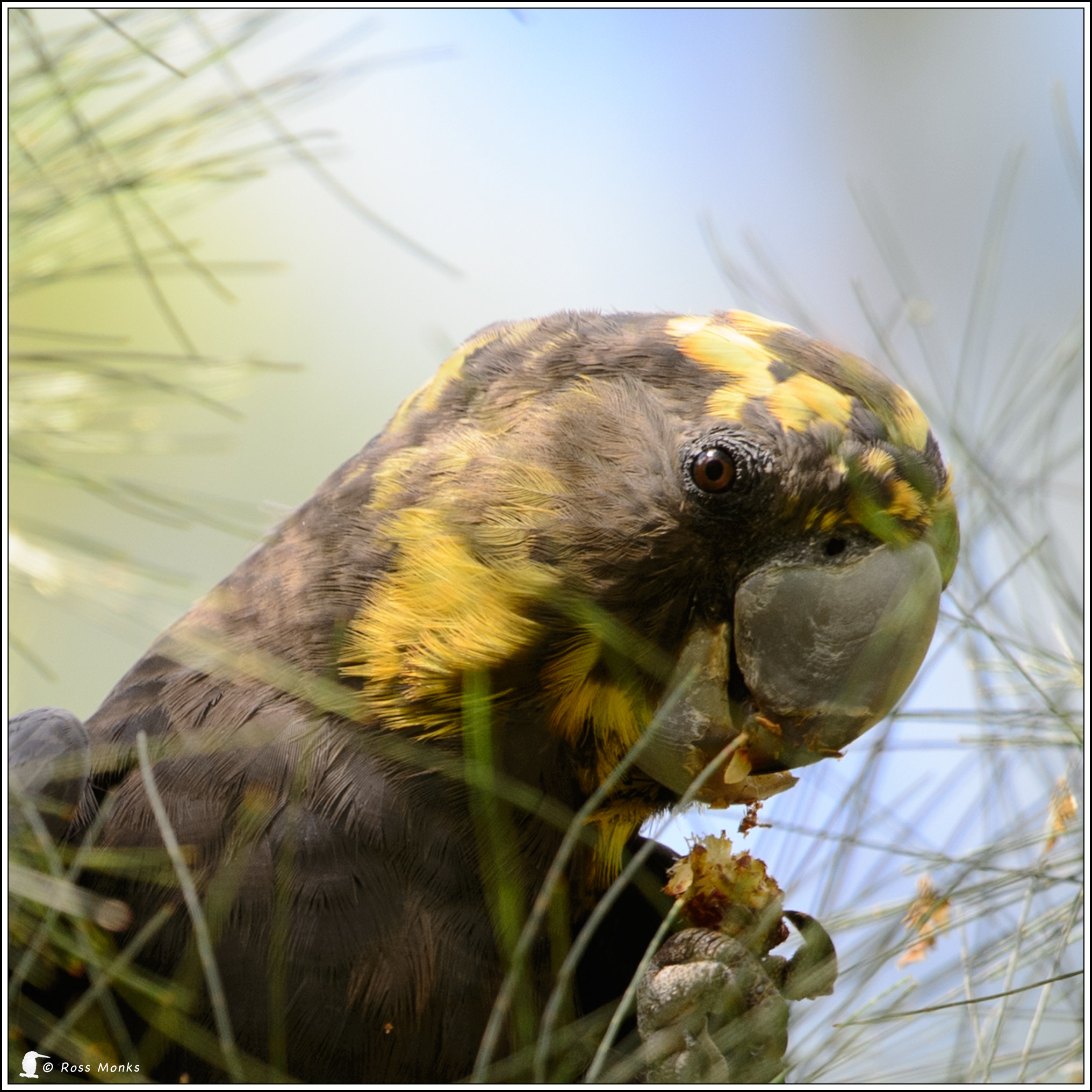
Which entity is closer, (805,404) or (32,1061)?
(32,1061)

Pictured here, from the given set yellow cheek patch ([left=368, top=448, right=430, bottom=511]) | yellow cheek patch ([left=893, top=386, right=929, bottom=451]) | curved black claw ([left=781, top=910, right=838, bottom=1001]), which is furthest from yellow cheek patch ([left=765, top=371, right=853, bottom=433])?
curved black claw ([left=781, top=910, right=838, bottom=1001])

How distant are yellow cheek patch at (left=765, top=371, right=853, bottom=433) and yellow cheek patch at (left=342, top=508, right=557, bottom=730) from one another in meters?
0.51

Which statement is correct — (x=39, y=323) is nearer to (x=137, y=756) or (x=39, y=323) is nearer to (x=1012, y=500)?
(x=137, y=756)

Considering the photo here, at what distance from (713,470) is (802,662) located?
37 cm

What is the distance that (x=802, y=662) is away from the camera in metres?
2.02

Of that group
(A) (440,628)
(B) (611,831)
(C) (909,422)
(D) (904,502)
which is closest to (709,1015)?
(B) (611,831)

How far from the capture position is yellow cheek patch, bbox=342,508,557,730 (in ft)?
6.91

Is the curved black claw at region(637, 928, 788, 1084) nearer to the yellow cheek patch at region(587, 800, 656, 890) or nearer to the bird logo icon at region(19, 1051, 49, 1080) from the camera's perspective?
the yellow cheek patch at region(587, 800, 656, 890)

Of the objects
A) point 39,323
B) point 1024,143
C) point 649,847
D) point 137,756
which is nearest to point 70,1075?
point 137,756

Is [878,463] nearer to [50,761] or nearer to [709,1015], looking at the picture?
[709,1015]

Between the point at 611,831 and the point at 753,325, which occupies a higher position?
the point at 753,325

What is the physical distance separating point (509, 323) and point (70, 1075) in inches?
64.3

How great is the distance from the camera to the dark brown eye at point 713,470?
2.05 meters

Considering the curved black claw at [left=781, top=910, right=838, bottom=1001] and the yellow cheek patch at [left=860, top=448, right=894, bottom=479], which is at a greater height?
the yellow cheek patch at [left=860, top=448, right=894, bottom=479]
